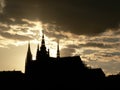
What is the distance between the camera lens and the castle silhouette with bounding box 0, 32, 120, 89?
3066 inches

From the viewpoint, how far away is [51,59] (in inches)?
3300

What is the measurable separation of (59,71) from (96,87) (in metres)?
13.0

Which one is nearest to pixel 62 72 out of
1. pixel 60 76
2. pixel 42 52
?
pixel 60 76

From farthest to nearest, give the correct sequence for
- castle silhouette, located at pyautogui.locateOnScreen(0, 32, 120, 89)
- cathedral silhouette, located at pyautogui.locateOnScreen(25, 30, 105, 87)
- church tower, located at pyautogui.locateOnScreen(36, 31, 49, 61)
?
church tower, located at pyautogui.locateOnScreen(36, 31, 49, 61)
cathedral silhouette, located at pyautogui.locateOnScreen(25, 30, 105, 87)
castle silhouette, located at pyautogui.locateOnScreen(0, 32, 120, 89)

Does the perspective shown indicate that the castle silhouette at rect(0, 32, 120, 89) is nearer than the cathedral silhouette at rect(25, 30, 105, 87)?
Yes

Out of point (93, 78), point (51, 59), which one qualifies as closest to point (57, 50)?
point (51, 59)

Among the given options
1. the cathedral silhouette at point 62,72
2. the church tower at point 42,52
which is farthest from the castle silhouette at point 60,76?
the church tower at point 42,52

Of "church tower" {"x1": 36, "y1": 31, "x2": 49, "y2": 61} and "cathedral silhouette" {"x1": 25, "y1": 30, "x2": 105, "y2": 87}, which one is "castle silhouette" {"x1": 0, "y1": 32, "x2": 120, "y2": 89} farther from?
"church tower" {"x1": 36, "y1": 31, "x2": 49, "y2": 61}

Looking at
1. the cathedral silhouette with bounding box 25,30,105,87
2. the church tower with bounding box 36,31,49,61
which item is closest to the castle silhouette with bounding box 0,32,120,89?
the cathedral silhouette with bounding box 25,30,105,87

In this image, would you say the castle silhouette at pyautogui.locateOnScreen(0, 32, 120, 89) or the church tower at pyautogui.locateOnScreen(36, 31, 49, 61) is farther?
the church tower at pyautogui.locateOnScreen(36, 31, 49, 61)

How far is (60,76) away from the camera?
264 ft

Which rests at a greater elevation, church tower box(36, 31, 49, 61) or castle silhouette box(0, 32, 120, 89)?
church tower box(36, 31, 49, 61)

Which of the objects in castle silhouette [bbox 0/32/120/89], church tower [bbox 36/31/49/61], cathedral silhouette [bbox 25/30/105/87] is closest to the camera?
castle silhouette [bbox 0/32/120/89]

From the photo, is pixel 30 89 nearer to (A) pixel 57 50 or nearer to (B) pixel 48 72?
(B) pixel 48 72
